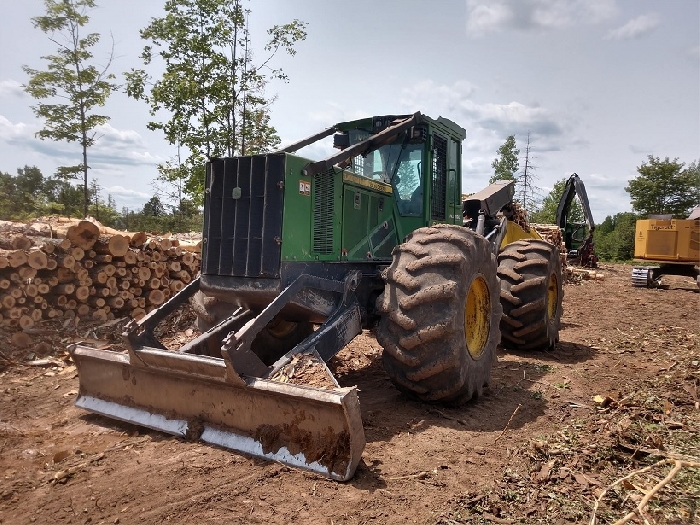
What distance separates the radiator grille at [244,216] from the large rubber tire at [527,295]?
12.6ft

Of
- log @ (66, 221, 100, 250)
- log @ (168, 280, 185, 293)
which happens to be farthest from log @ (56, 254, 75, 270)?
log @ (168, 280, 185, 293)

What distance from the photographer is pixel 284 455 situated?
3803 mm

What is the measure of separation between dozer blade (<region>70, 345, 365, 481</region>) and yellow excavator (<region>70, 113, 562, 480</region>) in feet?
0.04

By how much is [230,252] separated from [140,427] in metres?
1.68

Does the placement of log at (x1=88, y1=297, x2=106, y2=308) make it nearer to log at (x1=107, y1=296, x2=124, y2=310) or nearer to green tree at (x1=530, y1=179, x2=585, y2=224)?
log at (x1=107, y1=296, x2=124, y2=310)

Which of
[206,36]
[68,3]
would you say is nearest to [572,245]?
[206,36]

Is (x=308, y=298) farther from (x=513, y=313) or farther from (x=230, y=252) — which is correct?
(x=513, y=313)

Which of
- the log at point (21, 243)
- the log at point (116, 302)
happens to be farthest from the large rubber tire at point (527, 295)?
the log at point (21, 243)

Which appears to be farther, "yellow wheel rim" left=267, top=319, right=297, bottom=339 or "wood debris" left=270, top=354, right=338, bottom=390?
"yellow wheel rim" left=267, top=319, right=297, bottom=339

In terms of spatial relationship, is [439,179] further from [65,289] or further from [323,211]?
[65,289]

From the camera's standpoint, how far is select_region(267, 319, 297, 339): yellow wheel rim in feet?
19.4

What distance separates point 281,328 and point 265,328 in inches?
6.9

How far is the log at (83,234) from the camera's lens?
319 inches

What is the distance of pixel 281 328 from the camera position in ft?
19.6
